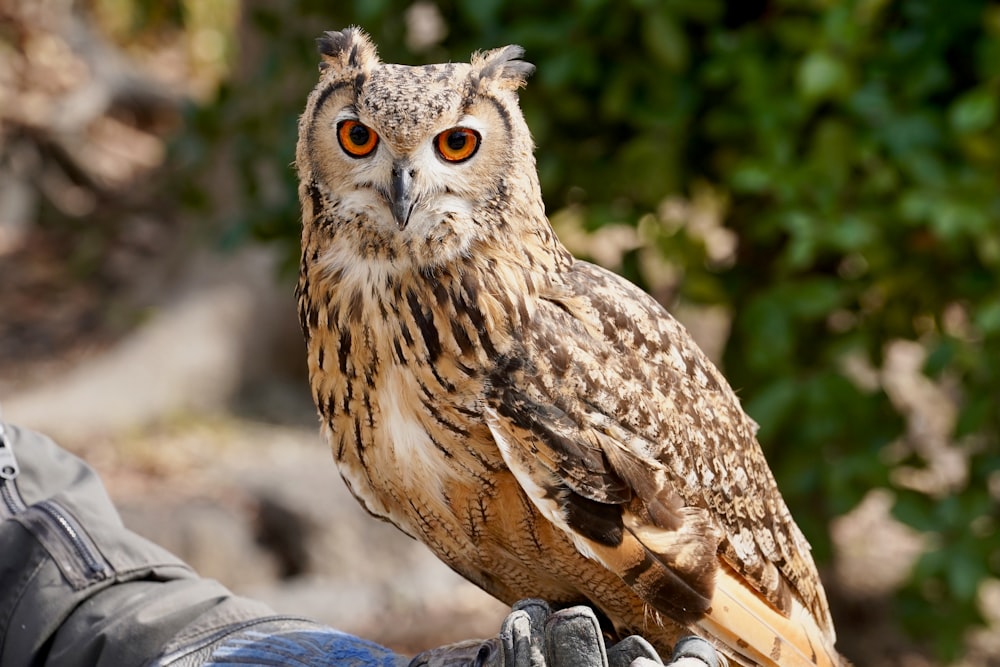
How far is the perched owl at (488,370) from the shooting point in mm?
1944

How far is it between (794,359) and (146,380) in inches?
145

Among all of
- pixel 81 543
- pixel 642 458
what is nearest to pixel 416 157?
pixel 642 458

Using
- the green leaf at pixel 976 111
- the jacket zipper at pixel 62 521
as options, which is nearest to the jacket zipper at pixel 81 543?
the jacket zipper at pixel 62 521

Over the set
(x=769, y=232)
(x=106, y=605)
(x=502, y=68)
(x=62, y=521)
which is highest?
(x=769, y=232)

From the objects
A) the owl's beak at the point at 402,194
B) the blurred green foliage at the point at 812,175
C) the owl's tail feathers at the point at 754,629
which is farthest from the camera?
the blurred green foliage at the point at 812,175

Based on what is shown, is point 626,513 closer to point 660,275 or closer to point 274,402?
point 660,275

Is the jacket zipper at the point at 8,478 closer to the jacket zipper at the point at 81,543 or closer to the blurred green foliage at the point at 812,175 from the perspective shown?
the jacket zipper at the point at 81,543

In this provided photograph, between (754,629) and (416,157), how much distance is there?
3.18 ft

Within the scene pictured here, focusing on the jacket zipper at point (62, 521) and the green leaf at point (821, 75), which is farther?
the green leaf at point (821, 75)

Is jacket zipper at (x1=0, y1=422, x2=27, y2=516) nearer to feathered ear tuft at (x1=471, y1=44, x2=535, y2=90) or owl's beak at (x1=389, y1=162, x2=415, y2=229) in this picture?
owl's beak at (x1=389, y1=162, x2=415, y2=229)

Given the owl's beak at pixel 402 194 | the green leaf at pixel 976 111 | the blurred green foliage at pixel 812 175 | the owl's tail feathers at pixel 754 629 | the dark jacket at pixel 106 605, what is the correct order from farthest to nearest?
the blurred green foliage at pixel 812 175
the green leaf at pixel 976 111
the dark jacket at pixel 106 605
the owl's tail feathers at pixel 754 629
the owl's beak at pixel 402 194

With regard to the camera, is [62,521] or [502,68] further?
[62,521]

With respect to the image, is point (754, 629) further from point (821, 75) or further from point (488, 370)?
point (821, 75)

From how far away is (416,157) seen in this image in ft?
6.37
